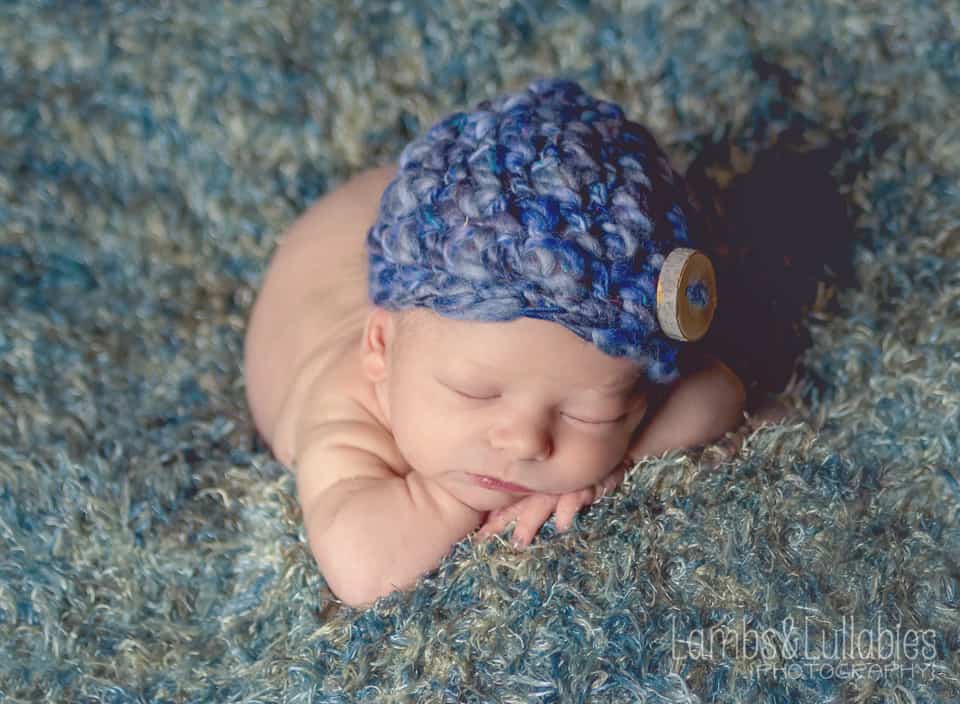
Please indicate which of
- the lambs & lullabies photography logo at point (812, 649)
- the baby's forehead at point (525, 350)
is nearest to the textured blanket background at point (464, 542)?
the lambs & lullabies photography logo at point (812, 649)

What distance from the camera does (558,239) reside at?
49.4 inches

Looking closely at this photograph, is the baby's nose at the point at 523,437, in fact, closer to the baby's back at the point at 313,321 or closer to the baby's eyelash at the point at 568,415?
the baby's eyelash at the point at 568,415

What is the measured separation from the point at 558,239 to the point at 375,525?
0.36 m

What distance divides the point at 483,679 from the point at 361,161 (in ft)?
3.22

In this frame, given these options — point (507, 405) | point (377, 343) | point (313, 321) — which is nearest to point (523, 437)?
point (507, 405)

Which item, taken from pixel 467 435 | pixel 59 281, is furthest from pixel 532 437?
pixel 59 281

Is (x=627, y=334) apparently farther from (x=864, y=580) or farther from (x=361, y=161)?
(x=361, y=161)

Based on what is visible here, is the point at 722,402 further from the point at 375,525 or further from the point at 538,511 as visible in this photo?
the point at 375,525

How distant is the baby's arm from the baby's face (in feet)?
0.10

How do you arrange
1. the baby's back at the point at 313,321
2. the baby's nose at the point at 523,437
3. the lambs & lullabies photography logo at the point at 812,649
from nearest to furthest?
1. the lambs & lullabies photography logo at the point at 812,649
2. the baby's nose at the point at 523,437
3. the baby's back at the point at 313,321

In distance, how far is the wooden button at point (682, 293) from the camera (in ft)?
4.18

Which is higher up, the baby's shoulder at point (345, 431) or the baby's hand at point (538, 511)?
the baby's shoulder at point (345, 431)

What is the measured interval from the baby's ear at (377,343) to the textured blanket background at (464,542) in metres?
0.18

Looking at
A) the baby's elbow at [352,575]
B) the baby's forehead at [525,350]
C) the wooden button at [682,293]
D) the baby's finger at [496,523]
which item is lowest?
the baby's elbow at [352,575]
